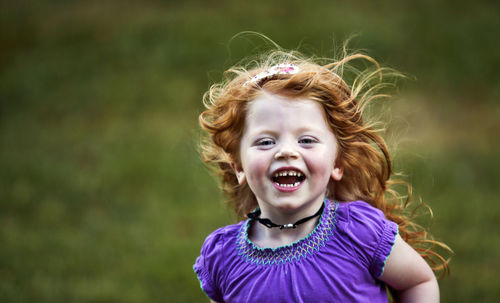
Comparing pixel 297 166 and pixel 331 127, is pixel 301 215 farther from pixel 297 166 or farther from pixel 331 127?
pixel 331 127

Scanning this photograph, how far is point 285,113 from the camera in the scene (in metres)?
2.20

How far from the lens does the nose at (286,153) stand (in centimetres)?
212

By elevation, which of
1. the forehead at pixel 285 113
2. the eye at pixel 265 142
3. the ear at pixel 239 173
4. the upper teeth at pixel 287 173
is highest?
the forehead at pixel 285 113

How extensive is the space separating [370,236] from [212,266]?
686 mm

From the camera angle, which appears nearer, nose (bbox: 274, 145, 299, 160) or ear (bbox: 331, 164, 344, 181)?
nose (bbox: 274, 145, 299, 160)

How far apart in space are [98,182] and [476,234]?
12.6 ft

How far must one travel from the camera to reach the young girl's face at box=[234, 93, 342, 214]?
2.15 m

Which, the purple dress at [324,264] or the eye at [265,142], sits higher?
the eye at [265,142]

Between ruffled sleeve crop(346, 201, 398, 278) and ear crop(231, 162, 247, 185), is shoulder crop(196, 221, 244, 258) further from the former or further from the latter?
ruffled sleeve crop(346, 201, 398, 278)

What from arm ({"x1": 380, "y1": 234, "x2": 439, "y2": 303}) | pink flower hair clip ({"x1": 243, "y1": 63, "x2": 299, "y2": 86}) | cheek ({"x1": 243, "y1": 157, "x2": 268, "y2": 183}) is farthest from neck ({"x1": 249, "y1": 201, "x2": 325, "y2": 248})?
pink flower hair clip ({"x1": 243, "y1": 63, "x2": 299, "y2": 86})

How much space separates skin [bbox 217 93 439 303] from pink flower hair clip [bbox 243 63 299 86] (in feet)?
0.34

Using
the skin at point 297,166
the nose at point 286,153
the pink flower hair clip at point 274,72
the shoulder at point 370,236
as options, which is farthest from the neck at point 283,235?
the pink flower hair clip at point 274,72

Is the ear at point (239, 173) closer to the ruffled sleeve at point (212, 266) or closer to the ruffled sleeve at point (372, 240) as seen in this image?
the ruffled sleeve at point (212, 266)

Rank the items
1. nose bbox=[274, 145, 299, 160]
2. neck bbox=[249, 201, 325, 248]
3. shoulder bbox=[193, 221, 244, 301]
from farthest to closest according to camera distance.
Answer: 1. shoulder bbox=[193, 221, 244, 301]
2. neck bbox=[249, 201, 325, 248]
3. nose bbox=[274, 145, 299, 160]
